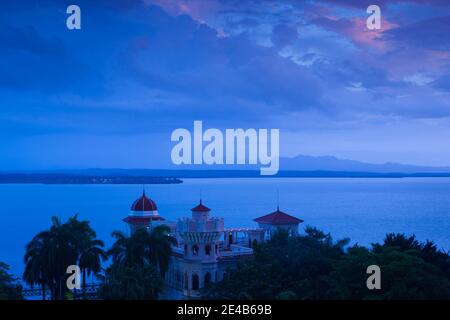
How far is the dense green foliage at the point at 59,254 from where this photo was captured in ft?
45.3

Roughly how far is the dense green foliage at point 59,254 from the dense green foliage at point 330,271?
3.23 meters

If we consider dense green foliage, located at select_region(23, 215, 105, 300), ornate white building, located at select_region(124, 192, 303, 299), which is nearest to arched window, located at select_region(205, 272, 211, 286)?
ornate white building, located at select_region(124, 192, 303, 299)

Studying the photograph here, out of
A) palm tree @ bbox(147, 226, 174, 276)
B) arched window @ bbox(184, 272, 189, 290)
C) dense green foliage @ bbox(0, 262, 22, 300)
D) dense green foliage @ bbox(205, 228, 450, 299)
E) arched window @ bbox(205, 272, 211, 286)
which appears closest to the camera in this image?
dense green foliage @ bbox(205, 228, 450, 299)

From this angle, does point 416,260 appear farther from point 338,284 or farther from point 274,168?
point 274,168

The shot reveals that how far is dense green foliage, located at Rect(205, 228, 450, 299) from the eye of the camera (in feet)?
35.4

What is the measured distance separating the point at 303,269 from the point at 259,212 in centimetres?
2289

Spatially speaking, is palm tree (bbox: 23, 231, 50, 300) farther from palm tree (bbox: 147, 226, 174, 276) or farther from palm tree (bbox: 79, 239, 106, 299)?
palm tree (bbox: 147, 226, 174, 276)

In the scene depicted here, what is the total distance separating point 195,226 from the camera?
15.4 metres

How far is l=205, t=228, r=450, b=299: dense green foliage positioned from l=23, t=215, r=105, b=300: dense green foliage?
3.23 m
